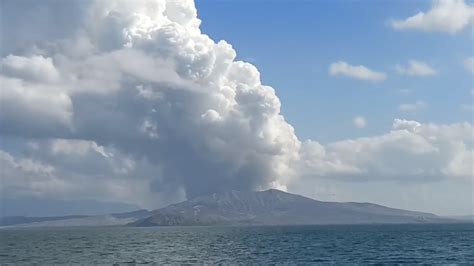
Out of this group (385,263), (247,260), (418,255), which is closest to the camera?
(385,263)

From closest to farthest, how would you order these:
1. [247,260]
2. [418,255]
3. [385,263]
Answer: [385,263]
[247,260]
[418,255]

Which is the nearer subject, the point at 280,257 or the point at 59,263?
the point at 59,263

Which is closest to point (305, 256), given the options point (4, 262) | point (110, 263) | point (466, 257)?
point (466, 257)

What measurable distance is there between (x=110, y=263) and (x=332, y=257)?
4825 cm

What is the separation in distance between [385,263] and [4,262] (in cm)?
8065

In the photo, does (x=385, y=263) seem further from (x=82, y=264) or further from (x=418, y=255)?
(x=82, y=264)

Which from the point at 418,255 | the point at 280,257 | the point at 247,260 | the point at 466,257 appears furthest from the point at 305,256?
the point at 466,257

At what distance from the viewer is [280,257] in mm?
132250

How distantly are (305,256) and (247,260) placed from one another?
16624mm

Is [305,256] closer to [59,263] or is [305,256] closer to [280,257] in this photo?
[280,257]

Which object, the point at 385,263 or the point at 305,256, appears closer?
the point at 385,263

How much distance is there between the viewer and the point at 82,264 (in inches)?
Answer: 4673

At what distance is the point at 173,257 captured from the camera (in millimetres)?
134125

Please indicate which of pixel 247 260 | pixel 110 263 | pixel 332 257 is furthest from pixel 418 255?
pixel 110 263
